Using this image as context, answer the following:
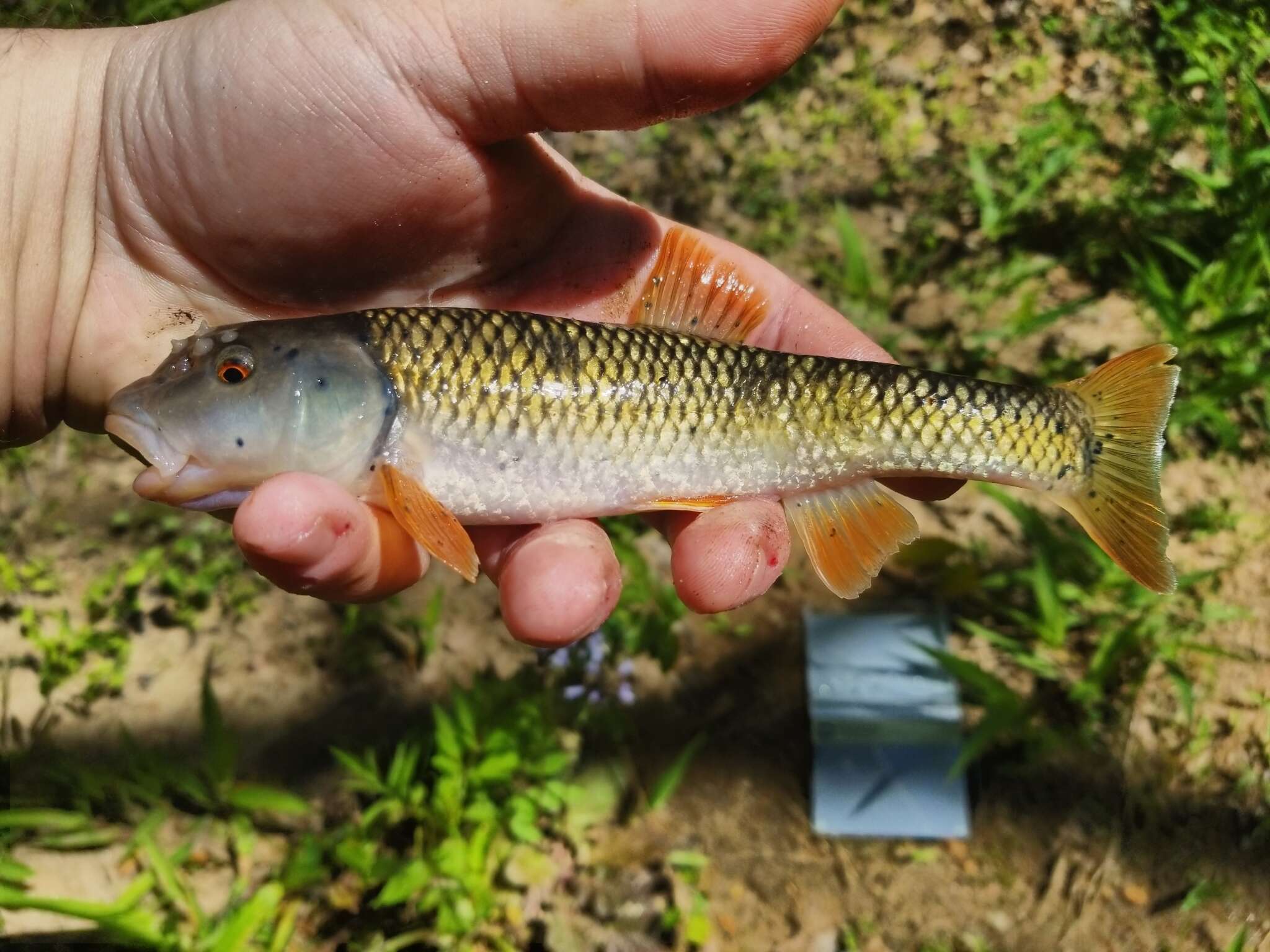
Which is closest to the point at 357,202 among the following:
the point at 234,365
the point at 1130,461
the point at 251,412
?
the point at 234,365

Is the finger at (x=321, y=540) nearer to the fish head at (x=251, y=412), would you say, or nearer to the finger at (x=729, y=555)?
the fish head at (x=251, y=412)

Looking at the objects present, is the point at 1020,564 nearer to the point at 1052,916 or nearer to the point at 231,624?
the point at 1052,916

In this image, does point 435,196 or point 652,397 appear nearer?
point 652,397

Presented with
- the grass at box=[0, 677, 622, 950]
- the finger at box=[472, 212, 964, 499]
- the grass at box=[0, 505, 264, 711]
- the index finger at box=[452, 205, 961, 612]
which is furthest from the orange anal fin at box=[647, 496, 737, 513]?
the grass at box=[0, 505, 264, 711]

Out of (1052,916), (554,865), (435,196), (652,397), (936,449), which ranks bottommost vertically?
(1052,916)

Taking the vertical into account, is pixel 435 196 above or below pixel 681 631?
above

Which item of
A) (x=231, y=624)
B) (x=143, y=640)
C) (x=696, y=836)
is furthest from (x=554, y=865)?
(x=143, y=640)

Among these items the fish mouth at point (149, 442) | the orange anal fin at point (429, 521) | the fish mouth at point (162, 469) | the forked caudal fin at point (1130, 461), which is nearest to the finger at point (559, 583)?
the orange anal fin at point (429, 521)
